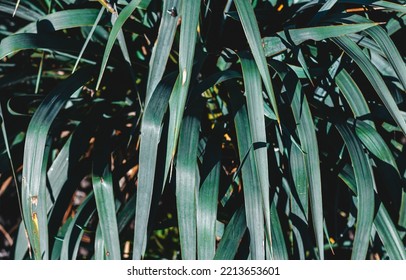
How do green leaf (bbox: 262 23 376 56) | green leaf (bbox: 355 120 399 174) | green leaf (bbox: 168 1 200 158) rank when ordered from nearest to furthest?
green leaf (bbox: 168 1 200 158), green leaf (bbox: 262 23 376 56), green leaf (bbox: 355 120 399 174)

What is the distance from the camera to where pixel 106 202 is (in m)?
0.98

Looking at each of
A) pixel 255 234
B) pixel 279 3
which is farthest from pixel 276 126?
pixel 279 3

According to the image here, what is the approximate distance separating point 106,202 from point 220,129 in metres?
0.24

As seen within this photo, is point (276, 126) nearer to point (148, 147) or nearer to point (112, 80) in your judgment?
point (148, 147)

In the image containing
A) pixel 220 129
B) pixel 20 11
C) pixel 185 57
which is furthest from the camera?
pixel 20 11

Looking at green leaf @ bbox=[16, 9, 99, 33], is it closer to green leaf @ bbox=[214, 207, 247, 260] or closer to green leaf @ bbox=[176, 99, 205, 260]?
green leaf @ bbox=[176, 99, 205, 260]

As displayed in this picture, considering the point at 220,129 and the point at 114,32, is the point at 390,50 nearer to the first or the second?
the point at 220,129

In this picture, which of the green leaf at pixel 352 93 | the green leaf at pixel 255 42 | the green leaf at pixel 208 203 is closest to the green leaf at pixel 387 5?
the green leaf at pixel 352 93

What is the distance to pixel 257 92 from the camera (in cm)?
86

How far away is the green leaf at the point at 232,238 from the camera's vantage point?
926 mm

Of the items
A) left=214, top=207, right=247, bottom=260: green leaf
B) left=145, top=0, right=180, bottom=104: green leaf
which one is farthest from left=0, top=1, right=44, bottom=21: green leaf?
left=214, top=207, right=247, bottom=260: green leaf

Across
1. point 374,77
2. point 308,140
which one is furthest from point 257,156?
point 374,77

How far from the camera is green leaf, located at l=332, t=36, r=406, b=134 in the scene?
852mm

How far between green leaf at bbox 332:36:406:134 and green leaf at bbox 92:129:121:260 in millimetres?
460
